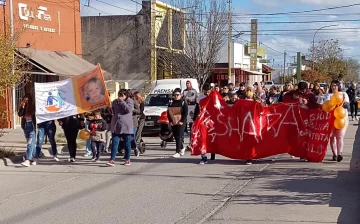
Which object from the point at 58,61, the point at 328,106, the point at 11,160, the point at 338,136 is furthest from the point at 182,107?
the point at 58,61

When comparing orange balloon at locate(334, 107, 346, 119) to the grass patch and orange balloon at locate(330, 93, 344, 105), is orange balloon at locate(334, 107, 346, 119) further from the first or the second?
the grass patch

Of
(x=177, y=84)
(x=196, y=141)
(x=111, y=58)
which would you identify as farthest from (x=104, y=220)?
(x=111, y=58)

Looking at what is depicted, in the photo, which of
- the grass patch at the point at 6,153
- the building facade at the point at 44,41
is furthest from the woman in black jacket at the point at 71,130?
the building facade at the point at 44,41

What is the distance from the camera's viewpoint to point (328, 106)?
11.9 metres

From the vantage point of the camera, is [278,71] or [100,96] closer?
[100,96]

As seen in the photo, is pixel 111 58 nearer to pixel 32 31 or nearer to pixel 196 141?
pixel 32 31

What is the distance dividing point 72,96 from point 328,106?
5.74m

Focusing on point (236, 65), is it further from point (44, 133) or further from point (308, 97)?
point (44, 133)

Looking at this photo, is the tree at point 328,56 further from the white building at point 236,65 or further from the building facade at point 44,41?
the building facade at point 44,41

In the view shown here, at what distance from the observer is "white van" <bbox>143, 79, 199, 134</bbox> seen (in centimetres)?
1964

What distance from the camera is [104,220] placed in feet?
24.9

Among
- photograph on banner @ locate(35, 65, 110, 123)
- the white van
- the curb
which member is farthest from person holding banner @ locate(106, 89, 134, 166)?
the white van

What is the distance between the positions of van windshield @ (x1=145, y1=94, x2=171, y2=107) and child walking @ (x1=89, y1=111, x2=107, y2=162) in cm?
788

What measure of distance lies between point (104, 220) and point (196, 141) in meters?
5.43
